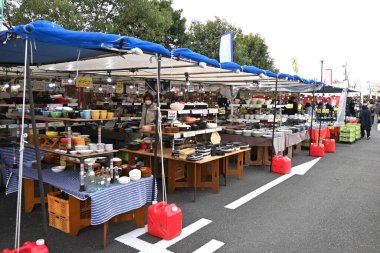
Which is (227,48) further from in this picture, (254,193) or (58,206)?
(58,206)

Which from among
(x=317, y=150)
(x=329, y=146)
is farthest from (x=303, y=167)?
(x=329, y=146)

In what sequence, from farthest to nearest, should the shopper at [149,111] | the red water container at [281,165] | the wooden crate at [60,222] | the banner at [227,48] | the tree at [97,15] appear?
the tree at [97,15] → the banner at [227,48] → the red water container at [281,165] → the shopper at [149,111] → the wooden crate at [60,222]

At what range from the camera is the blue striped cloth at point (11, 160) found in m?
4.98

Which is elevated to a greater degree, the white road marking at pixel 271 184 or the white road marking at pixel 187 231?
the white road marking at pixel 271 184

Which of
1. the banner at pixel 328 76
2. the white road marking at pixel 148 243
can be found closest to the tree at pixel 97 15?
the banner at pixel 328 76

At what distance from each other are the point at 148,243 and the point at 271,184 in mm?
3712

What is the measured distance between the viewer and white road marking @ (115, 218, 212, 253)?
382 cm

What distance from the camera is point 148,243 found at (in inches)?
156

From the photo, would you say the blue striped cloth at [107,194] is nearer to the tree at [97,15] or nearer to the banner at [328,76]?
the tree at [97,15]

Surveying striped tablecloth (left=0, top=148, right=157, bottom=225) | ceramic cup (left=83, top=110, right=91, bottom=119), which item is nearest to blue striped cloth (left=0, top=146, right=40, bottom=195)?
striped tablecloth (left=0, top=148, right=157, bottom=225)

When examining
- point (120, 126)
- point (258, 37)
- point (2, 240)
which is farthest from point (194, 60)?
point (258, 37)

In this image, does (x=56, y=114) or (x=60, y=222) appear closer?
(x=60, y=222)

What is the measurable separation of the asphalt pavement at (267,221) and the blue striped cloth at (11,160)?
0.39 metres

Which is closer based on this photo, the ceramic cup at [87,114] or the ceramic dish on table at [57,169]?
the ceramic cup at [87,114]
